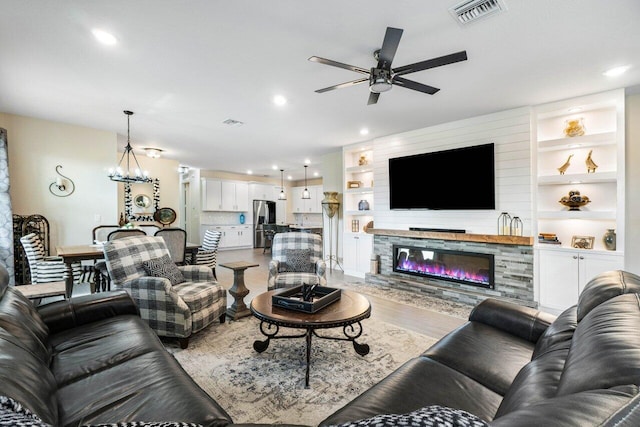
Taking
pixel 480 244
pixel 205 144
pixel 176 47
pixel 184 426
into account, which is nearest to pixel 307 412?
pixel 184 426

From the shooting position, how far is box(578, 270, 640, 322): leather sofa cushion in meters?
1.40

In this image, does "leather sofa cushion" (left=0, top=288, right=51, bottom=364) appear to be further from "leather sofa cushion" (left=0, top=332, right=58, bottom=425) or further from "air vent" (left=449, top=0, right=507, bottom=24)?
"air vent" (left=449, top=0, right=507, bottom=24)

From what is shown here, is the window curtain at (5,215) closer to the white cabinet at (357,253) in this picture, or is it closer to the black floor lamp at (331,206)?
the black floor lamp at (331,206)

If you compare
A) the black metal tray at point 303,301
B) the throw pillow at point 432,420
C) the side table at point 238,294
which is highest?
the throw pillow at point 432,420

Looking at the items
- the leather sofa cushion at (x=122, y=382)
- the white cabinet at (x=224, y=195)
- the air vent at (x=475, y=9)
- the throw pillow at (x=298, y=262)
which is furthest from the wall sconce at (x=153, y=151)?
the air vent at (x=475, y=9)

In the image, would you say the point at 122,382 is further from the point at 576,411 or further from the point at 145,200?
the point at 145,200

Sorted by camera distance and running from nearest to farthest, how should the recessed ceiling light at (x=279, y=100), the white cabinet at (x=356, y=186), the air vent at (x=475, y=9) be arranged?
the air vent at (x=475, y=9), the recessed ceiling light at (x=279, y=100), the white cabinet at (x=356, y=186)

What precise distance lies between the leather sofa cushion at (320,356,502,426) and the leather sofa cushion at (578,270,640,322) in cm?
66

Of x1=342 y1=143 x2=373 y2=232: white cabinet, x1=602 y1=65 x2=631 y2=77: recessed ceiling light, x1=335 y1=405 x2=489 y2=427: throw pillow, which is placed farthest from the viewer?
x1=342 y1=143 x2=373 y2=232: white cabinet

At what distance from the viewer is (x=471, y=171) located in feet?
14.2

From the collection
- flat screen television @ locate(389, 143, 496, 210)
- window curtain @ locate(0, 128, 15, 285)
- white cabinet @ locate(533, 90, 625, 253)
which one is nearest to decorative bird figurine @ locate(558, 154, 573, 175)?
white cabinet @ locate(533, 90, 625, 253)

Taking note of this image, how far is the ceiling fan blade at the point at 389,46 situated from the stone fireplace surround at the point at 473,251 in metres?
2.93

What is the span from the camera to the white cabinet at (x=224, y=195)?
9242 millimetres

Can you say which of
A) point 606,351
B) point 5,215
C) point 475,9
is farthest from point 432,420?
point 5,215
